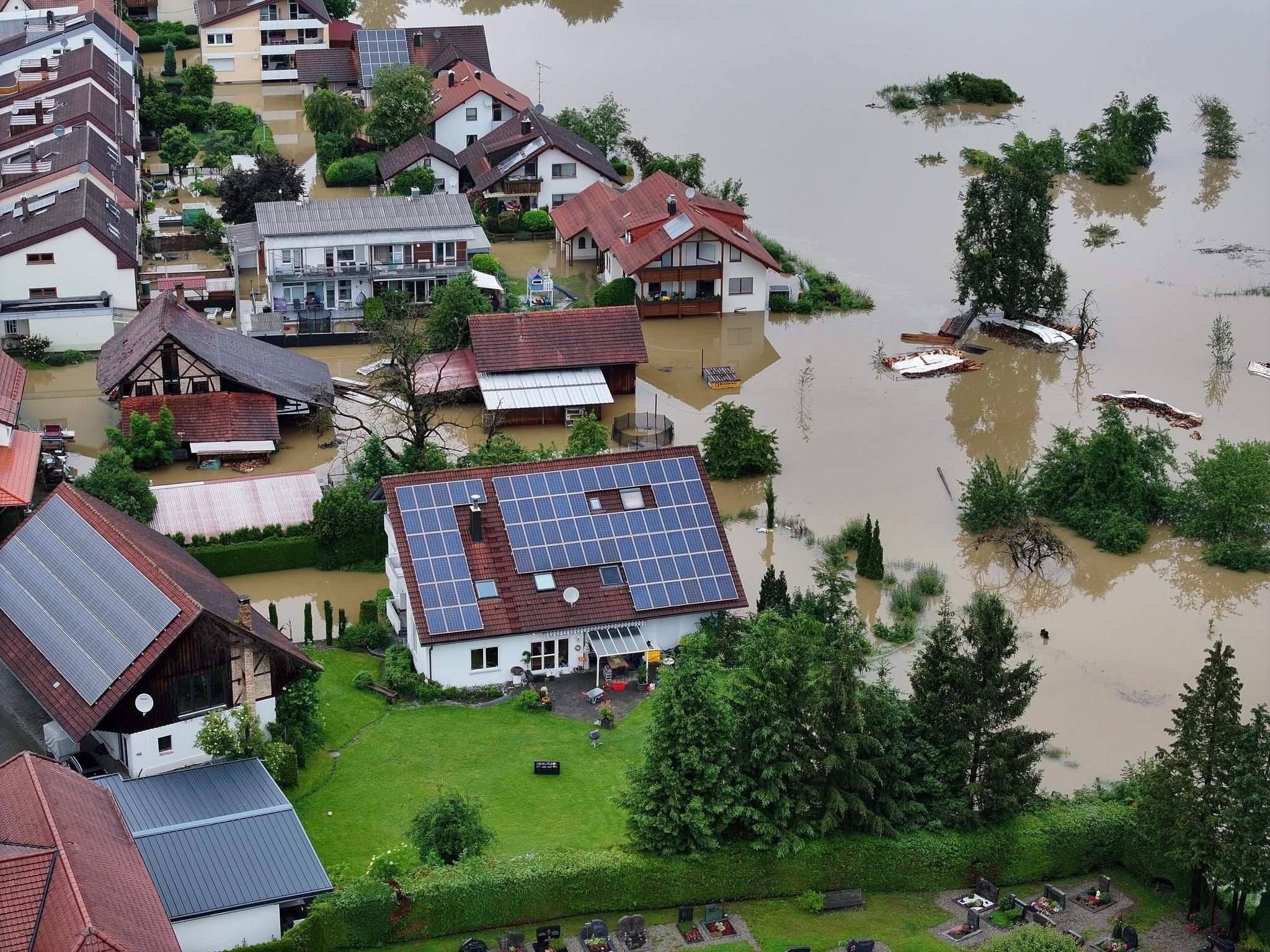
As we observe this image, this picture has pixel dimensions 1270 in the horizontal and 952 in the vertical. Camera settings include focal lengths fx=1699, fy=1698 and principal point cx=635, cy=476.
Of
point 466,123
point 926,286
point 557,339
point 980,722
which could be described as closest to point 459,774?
point 980,722

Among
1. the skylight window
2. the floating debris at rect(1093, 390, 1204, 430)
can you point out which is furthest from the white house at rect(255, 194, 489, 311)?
the floating debris at rect(1093, 390, 1204, 430)

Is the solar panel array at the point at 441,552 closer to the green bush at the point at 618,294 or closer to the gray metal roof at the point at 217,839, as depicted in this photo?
the gray metal roof at the point at 217,839

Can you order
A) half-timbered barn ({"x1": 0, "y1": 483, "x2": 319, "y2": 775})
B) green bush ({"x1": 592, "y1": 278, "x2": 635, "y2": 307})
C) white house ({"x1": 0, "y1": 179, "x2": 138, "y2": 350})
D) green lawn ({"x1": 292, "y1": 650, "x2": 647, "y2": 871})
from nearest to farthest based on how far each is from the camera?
green lawn ({"x1": 292, "y1": 650, "x2": 647, "y2": 871}) < half-timbered barn ({"x1": 0, "y1": 483, "x2": 319, "y2": 775}) < white house ({"x1": 0, "y1": 179, "x2": 138, "y2": 350}) < green bush ({"x1": 592, "y1": 278, "x2": 635, "y2": 307})

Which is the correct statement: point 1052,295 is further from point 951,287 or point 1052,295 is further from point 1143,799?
point 1143,799

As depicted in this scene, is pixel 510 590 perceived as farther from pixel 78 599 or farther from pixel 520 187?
pixel 520 187

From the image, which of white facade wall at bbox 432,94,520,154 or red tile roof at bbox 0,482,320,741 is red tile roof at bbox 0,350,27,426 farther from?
white facade wall at bbox 432,94,520,154
